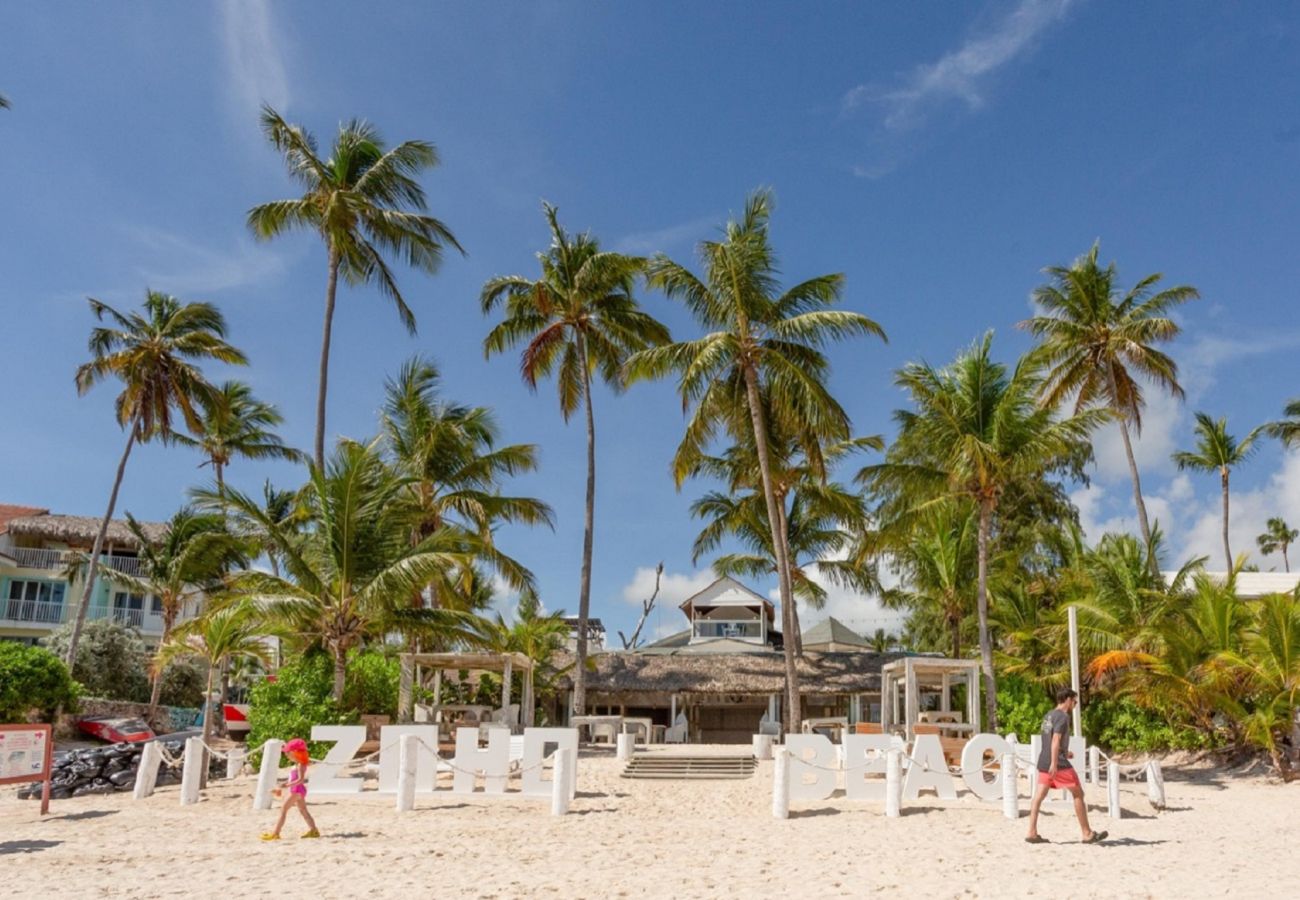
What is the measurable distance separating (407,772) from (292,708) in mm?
4833

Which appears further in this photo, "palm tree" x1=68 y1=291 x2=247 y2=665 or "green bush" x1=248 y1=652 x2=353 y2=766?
"palm tree" x1=68 y1=291 x2=247 y2=665

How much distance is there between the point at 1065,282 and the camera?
28.5 metres

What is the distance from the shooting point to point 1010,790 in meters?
11.7

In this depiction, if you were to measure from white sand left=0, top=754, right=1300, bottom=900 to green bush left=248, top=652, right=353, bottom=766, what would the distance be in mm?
2081

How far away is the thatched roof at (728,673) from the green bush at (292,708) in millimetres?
12600

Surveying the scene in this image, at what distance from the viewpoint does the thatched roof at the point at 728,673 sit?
90.8 feet

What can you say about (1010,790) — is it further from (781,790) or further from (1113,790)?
(781,790)

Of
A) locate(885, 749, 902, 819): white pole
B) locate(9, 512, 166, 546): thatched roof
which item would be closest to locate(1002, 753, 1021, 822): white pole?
locate(885, 749, 902, 819): white pole

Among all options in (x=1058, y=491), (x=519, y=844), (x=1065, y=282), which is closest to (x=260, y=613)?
(x=519, y=844)

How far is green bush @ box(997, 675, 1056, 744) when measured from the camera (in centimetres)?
2239

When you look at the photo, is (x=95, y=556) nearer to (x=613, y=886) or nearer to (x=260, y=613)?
(x=260, y=613)

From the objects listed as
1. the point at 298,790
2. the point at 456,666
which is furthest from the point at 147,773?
the point at 456,666

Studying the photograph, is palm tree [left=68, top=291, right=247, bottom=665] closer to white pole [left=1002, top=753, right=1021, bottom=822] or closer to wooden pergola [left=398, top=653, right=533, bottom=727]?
wooden pergola [left=398, top=653, right=533, bottom=727]

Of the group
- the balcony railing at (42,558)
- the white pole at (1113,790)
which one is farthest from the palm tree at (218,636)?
the balcony railing at (42,558)
